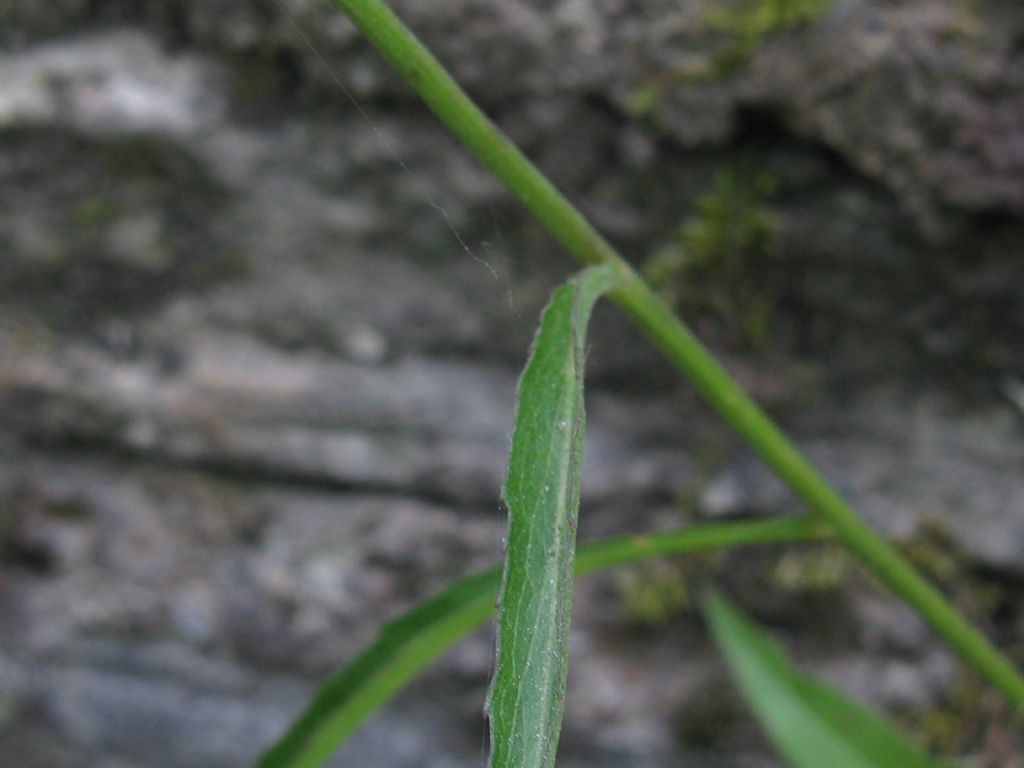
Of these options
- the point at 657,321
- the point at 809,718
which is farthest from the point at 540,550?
the point at 809,718

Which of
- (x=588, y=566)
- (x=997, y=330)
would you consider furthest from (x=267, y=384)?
(x=997, y=330)

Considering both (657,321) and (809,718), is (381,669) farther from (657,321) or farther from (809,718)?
(809,718)

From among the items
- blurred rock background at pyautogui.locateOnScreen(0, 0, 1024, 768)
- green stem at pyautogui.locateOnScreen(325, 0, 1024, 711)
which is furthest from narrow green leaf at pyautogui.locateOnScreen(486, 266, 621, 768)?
blurred rock background at pyautogui.locateOnScreen(0, 0, 1024, 768)

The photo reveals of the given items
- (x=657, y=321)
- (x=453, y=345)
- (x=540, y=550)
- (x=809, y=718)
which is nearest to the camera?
(x=540, y=550)

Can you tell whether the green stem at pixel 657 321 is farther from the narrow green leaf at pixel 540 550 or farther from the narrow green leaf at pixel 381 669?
the narrow green leaf at pixel 381 669

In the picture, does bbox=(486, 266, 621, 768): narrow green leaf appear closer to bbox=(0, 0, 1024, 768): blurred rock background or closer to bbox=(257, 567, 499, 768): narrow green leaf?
bbox=(257, 567, 499, 768): narrow green leaf

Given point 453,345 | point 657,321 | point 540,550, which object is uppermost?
point 453,345
